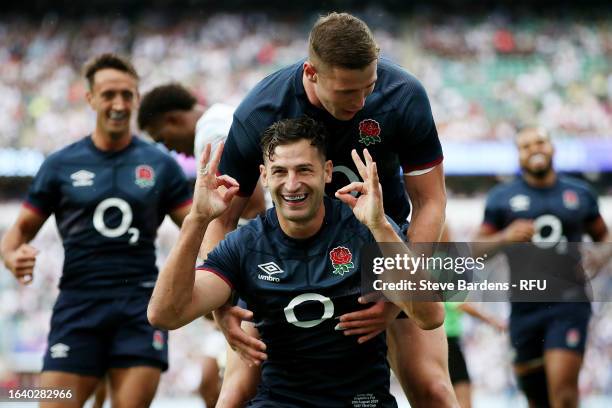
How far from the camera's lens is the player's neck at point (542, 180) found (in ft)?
27.6

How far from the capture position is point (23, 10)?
2203 centimetres

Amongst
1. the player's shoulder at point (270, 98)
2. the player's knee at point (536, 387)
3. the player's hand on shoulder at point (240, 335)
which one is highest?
the player's shoulder at point (270, 98)

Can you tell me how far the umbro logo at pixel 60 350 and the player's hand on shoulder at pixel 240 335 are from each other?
2.02 metres

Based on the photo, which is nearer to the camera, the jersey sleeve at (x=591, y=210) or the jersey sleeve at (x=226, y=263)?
the jersey sleeve at (x=226, y=263)

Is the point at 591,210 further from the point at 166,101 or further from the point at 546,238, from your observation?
the point at 166,101

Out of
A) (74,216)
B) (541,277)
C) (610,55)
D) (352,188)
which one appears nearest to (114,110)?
(74,216)

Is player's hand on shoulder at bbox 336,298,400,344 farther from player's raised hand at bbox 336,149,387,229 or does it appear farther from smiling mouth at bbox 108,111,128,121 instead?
smiling mouth at bbox 108,111,128,121

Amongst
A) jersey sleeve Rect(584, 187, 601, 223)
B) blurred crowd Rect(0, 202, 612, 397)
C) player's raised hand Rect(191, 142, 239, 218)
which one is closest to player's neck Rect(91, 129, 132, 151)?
player's raised hand Rect(191, 142, 239, 218)

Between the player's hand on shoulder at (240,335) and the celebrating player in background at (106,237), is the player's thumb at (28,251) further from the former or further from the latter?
the player's hand on shoulder at (240,335)

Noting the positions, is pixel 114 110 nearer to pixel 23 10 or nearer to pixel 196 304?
pixel 196 304

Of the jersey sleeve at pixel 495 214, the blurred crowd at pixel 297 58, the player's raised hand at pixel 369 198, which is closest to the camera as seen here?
the player's raised hand at pixel 369 198

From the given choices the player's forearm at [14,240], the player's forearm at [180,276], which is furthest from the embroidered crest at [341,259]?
the player's forearm at [14,240]

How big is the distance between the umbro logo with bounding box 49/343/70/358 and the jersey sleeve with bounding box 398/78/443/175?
8.53ft

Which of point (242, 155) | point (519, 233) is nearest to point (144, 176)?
point (242, 155)
